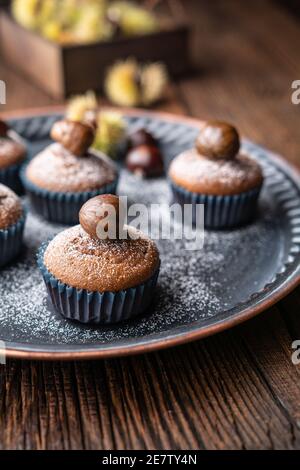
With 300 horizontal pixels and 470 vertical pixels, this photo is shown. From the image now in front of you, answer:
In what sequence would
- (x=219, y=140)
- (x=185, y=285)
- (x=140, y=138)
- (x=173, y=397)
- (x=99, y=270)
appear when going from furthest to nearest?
(x=140, y=138) → (x=219, y=140) → (x=185, y=285) → (x=99, y=270) → (x=173, y=397)

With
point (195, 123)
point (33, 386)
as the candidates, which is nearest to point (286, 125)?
point (195, 123)

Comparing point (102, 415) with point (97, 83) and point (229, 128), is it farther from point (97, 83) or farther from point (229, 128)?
point (97, 83)

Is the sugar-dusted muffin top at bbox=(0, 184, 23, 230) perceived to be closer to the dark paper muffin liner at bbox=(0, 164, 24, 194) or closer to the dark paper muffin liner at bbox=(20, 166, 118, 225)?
the dark paper muffin liner at bbox=(20, 166, 118, 225)
